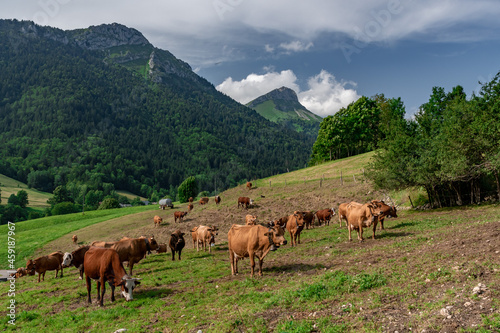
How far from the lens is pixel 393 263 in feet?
41.1

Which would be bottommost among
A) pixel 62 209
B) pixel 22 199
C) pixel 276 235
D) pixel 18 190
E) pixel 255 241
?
pixel 255 241

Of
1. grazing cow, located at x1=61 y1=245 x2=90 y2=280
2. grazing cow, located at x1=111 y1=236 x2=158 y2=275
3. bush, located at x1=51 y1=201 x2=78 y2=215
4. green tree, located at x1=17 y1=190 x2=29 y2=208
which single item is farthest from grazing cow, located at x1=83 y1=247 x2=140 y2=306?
green tree, located at x1=17 y1=190 x2=29 y2=208

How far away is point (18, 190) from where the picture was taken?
550 feet

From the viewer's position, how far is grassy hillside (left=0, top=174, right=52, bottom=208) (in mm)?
149450

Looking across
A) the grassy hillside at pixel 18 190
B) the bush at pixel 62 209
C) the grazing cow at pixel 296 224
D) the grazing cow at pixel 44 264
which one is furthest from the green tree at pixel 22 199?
the grazing cow at pixel 296 224

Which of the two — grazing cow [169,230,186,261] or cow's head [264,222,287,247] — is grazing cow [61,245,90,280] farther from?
cow's head [264,222,287,247]

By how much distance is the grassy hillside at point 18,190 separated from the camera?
149450 millimetres

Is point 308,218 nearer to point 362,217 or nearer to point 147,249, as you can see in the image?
point 362,217

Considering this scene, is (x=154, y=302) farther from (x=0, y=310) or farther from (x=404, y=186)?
(x=404, y=186)

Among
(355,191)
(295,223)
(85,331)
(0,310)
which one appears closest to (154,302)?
(85,331)

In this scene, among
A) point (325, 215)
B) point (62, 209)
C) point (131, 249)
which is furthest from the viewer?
point (62, 209)

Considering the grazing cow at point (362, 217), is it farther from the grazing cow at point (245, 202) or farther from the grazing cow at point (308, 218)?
the grazing cow at point (245, 202)

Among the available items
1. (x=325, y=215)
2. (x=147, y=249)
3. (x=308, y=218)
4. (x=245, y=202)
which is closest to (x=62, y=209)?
(x=245, y=202)

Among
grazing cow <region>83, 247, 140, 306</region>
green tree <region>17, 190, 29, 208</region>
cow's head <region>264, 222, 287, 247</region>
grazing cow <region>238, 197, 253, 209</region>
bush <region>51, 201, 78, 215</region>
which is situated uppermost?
green tree <region>17, 190, 29, 208</region>
